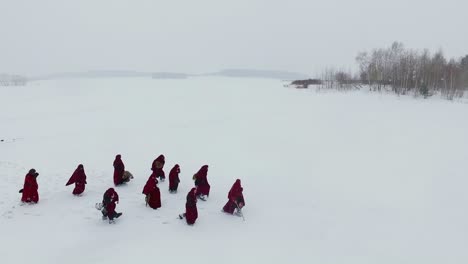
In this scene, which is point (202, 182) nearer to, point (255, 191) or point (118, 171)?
point (255, 191)

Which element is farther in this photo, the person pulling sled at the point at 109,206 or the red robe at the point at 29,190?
the red robe at the point at 29,190

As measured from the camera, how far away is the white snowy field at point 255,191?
29.5 feet

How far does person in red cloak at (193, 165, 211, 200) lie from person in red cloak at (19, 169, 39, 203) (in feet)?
16.9

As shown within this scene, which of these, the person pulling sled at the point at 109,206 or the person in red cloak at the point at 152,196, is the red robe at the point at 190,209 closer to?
the person in red cloak at the point at 152,196

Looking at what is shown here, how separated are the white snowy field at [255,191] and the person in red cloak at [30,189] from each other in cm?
24

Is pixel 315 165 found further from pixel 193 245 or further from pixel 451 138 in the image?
pixel 451 138

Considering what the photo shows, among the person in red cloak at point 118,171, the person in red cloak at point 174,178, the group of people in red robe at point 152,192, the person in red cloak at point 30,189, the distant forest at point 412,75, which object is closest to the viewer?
the group of people in red robe at point 152,192

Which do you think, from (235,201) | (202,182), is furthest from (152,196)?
(235,201)

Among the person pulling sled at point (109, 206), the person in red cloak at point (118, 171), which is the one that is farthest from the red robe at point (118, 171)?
the person pulling sled at point (109, 206)

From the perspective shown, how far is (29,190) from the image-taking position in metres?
10.8

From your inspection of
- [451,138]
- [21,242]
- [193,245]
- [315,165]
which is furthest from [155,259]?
[451,138]

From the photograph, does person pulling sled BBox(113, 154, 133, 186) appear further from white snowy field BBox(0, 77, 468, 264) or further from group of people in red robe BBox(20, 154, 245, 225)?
white snowy field BBox(0, 77, 468, 264)

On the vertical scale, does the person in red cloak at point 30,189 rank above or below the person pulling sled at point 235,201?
above

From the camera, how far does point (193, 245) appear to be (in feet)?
29.5
